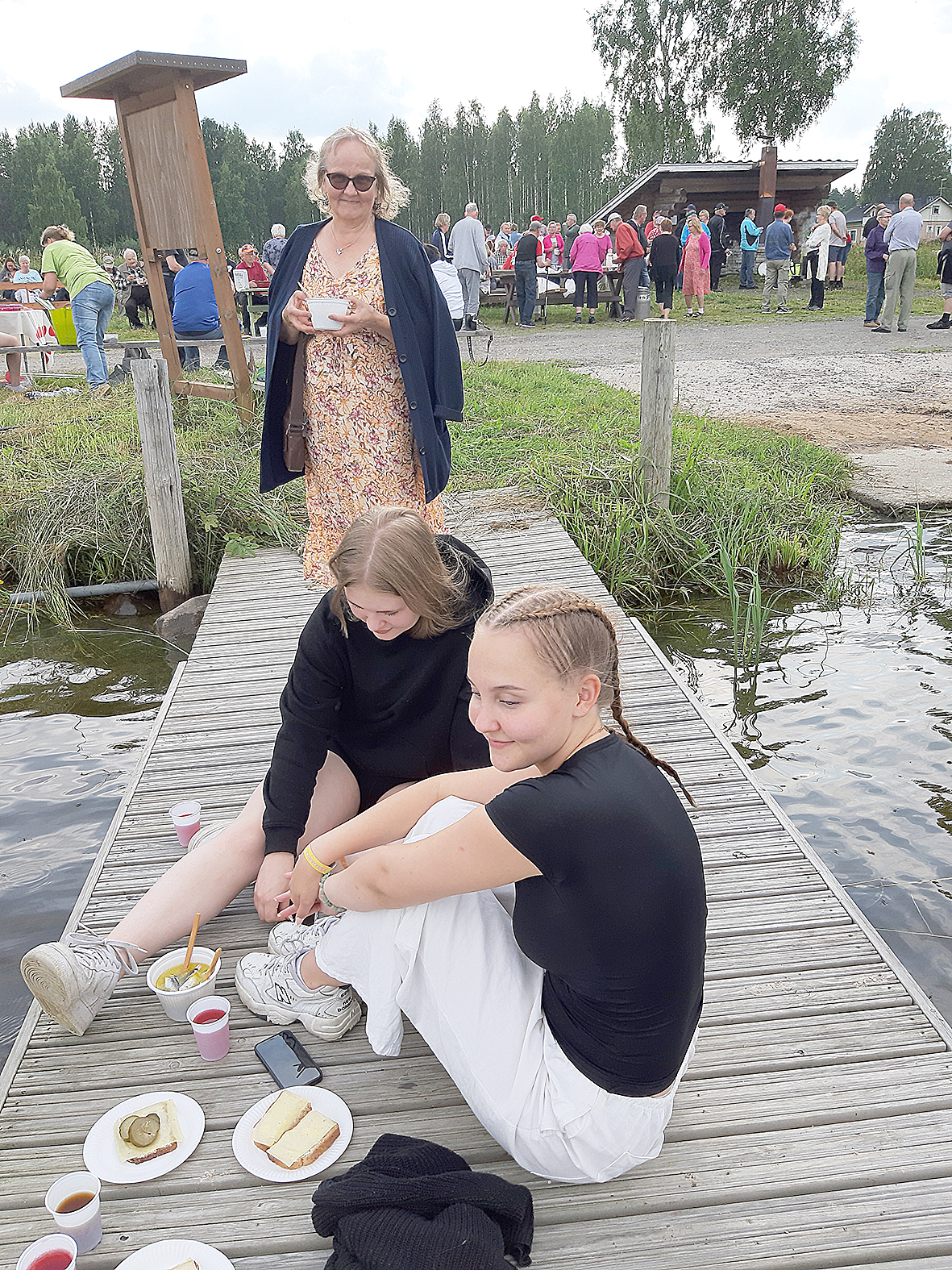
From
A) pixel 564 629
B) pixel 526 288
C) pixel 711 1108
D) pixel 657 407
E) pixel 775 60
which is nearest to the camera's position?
pixel 564 629

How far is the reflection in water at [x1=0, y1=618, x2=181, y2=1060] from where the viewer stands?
328 centimetres

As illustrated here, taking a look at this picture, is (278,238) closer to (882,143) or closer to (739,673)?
(739,673)

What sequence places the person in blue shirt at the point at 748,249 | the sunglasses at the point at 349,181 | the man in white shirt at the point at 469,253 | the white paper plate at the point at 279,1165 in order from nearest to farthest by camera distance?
the white paper plate at the point at 279,1165, the sunglasses at the point at 349,181, the man in white shirt at the point at 469,253, the person in blue shirt at the point at 748,249

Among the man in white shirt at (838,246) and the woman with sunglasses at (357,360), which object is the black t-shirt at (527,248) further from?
the woman with sunglasses at (357,360)

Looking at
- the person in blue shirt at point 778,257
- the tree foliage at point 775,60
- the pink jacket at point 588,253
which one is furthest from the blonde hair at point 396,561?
the tree foliage at point 775,60

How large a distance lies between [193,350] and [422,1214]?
10590mm

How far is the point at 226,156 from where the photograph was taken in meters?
63.1

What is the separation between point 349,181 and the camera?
3.12 metres

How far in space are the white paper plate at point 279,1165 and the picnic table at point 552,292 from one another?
1639cm

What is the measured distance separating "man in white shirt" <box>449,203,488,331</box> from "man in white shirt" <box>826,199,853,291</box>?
6598 mm

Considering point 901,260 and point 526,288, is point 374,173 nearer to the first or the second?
point 901,260

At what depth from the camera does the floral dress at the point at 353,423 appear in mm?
3379

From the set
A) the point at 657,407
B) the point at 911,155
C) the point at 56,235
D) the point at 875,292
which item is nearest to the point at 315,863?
→ the point at 657,407

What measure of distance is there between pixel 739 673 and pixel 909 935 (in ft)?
6.28
